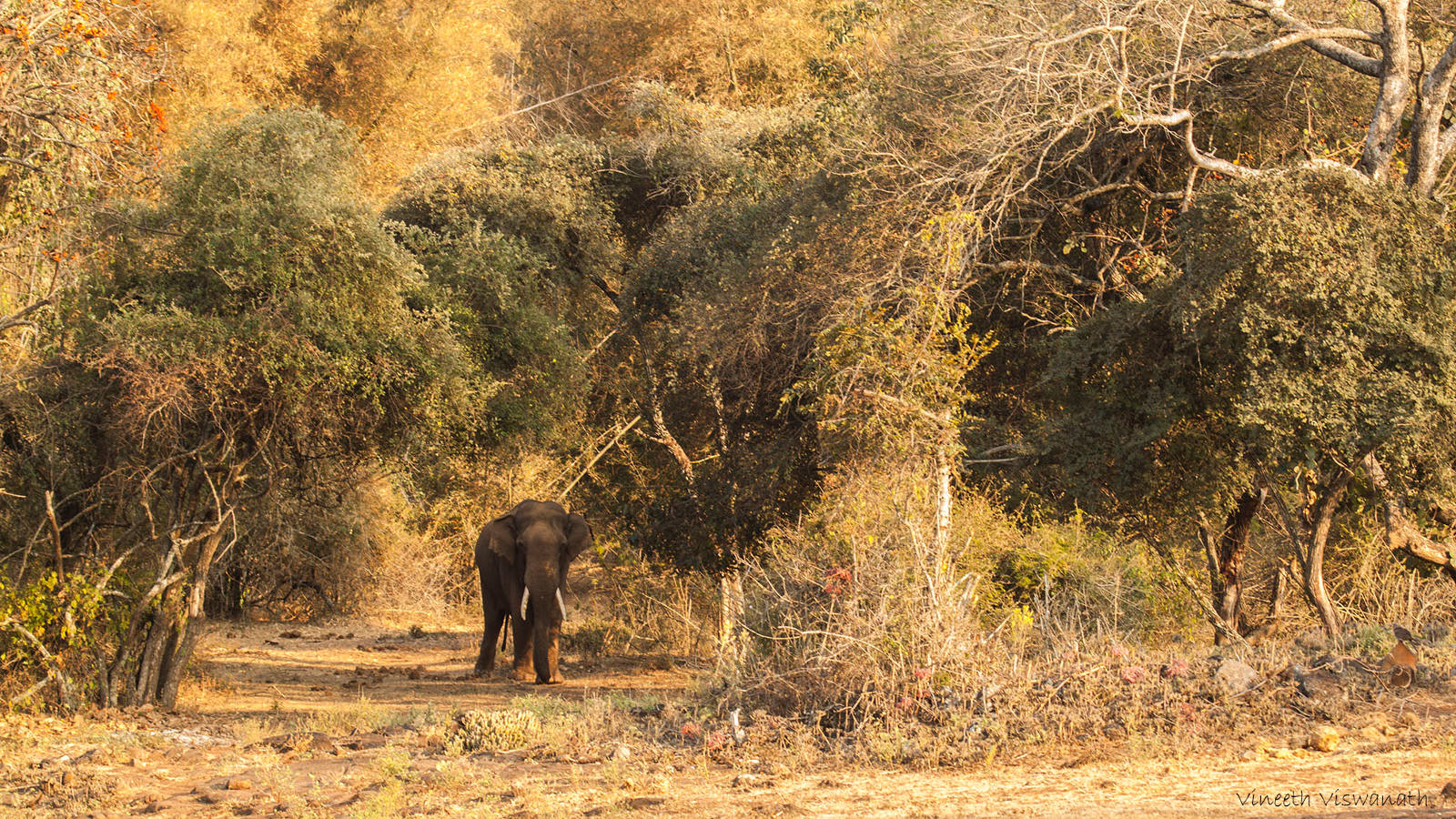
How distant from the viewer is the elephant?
55.9ft

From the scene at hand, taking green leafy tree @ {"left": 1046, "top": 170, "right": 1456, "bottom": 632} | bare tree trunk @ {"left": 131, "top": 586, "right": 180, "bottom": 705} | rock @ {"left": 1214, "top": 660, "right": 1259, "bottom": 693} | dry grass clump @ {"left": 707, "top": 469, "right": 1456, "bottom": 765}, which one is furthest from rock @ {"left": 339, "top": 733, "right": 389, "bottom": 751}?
green leafy tree @ {"left": 1046, "top": 170, "right": 1456, "bottom": 632}

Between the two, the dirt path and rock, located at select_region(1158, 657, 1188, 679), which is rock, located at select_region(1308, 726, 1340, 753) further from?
the dirt path

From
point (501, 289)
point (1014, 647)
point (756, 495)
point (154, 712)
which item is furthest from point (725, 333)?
point (154, 712)

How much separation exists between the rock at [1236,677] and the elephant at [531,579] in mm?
9517

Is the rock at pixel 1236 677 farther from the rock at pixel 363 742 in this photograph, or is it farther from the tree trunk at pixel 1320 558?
the rock at pixel 363 742

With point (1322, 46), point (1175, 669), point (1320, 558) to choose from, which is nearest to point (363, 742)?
point (1175, 669)

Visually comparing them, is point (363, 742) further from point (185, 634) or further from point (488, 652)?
point (488, 652)

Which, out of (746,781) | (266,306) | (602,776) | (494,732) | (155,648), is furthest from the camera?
(155,648)

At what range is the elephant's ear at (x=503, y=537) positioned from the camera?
18.0 metres

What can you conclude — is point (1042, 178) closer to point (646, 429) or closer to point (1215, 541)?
point (1215, 541)

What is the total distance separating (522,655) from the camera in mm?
17625

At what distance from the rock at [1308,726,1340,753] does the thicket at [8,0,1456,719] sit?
5.37ft

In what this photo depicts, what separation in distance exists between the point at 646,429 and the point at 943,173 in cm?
792

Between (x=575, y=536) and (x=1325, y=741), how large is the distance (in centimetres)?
1133
